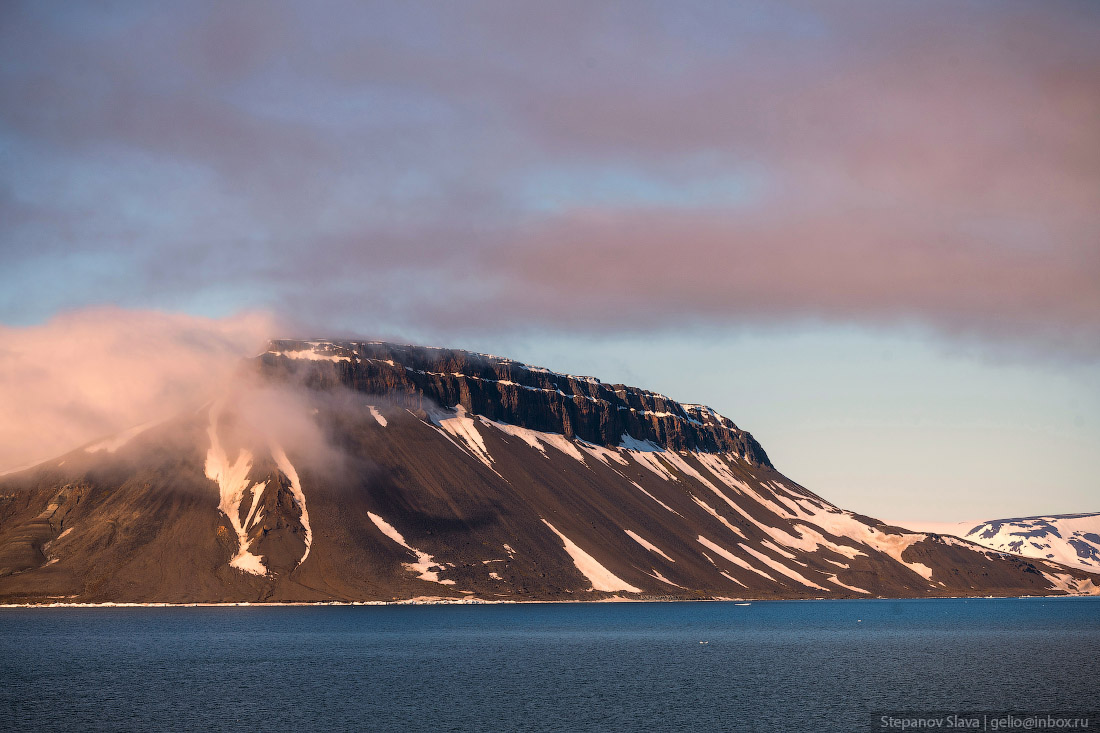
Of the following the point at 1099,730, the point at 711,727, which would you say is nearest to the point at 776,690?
the point at 711,727

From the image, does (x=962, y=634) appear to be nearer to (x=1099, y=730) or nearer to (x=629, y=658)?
(x=629, y=658)

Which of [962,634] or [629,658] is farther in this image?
[962,634]

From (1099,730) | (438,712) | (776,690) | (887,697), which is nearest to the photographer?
(1099,730)

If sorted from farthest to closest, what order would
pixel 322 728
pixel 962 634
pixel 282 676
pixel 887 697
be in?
1. pixel 962 634
2. pixel 282 676
3. pixel 887 697
4. pixel 322 728

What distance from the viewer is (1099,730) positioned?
74.4 meters

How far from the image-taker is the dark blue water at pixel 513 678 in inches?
3332

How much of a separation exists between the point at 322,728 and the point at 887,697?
52008 millimetres

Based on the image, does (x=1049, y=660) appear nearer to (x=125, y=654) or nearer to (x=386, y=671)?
(x=386, y=671)

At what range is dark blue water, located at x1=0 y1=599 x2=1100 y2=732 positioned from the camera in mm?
84625

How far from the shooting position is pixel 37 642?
488ft

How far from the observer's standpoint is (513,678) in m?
112

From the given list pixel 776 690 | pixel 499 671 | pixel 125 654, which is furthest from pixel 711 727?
pixel 125 654

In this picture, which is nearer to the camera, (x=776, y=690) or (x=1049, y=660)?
(x=776, y=690)

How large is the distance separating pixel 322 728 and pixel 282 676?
34688mm
